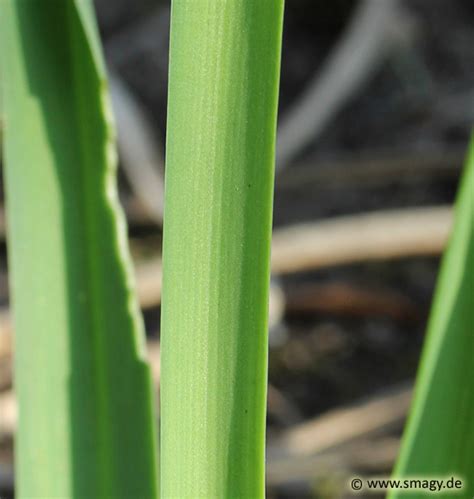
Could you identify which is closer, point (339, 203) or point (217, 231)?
point (217, 231)

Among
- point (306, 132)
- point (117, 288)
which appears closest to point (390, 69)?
point (306, 132)

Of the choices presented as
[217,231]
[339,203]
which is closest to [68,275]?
[217,231]

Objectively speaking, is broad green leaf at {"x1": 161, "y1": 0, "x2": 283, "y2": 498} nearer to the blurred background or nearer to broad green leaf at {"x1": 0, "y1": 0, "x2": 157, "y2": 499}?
broad green leaf at {"x1": 0, "y1": 0, "x2": 157, "y2": 499}

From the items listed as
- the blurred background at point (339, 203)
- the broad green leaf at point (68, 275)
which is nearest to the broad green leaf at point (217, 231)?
the broad green leaf at point (68, 275)

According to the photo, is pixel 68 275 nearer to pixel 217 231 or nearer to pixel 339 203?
pixel 217 231

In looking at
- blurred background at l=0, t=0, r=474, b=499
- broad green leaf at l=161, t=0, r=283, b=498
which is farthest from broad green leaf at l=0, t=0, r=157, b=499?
blurred background at l=0, t=0, r=474, b=499

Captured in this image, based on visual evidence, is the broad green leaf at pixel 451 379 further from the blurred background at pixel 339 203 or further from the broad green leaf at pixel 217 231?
the blurred background at pixel 339 203
